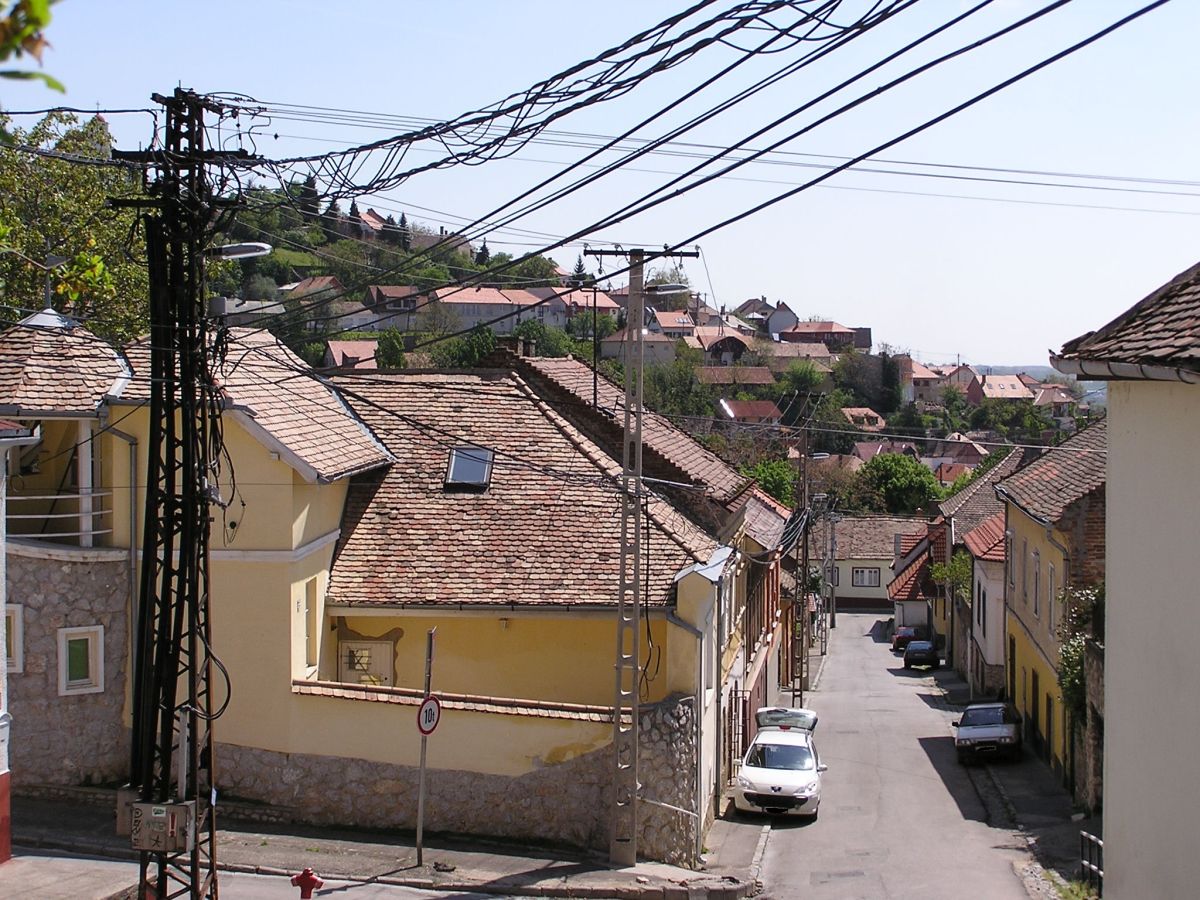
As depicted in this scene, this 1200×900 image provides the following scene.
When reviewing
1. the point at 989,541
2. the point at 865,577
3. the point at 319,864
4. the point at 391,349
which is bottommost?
the point at 865,577

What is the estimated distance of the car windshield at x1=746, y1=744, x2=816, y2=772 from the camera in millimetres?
22500

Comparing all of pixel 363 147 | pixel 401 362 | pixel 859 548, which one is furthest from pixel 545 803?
pixel 859 548

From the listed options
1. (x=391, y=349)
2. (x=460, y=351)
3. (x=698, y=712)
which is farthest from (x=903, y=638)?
(x=698, y=712)

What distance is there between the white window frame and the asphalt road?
1410 inches

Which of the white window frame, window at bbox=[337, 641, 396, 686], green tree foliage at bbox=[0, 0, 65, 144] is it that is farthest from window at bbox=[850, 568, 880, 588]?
green tree foliage at bbox=[0, 0, 65, 144]

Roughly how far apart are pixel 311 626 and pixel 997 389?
162 m

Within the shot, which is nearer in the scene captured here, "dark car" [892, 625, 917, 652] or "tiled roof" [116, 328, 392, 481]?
"tiled roof" [116, 328, 392, 481]

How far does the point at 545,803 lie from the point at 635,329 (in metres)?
6.06

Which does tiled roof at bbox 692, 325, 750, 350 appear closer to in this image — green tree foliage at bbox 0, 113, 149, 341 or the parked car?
green tree foliage at bbox 0, 113, 149, 341

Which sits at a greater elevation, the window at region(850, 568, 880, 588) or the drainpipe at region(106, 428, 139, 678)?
the drainpipe at region(106, 428, 139, 678)

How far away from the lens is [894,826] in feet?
70.9

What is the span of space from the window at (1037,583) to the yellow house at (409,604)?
879 centimetres

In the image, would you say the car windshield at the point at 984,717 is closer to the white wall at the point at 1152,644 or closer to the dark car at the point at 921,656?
the dark car at the point at 921,656

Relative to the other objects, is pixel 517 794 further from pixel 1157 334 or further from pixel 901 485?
pixel 901 485
